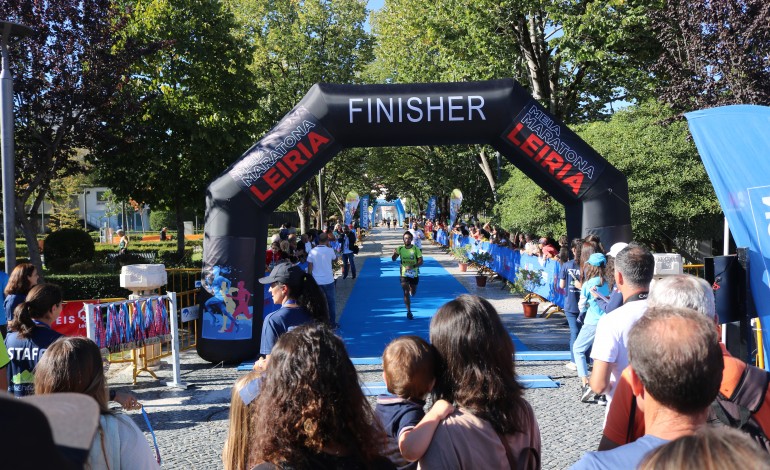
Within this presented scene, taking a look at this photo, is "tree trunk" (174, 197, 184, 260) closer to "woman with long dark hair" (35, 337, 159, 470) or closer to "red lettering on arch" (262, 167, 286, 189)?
"red lettering on arch" (262, 167, 286, 189)

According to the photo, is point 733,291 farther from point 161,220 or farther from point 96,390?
point 161,220

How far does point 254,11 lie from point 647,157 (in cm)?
2018

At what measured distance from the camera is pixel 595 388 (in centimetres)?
368

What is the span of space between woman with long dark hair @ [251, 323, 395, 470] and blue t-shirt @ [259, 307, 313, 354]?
2.35m

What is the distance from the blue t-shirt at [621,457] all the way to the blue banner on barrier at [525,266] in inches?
404

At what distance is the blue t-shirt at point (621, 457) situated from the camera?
184 cm

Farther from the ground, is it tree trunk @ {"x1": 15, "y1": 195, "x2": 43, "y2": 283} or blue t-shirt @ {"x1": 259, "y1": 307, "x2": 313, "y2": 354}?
tree trunk @ {"x1": 15, "y1": 195, "x2": 43, "y2": 283}

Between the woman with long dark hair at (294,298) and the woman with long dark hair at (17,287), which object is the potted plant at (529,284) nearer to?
the woman with long dark hair at (294,298)

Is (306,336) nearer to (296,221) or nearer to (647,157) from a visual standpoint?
(647,157)

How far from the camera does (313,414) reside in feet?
6.65

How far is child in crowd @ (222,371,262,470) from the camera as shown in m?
2.37

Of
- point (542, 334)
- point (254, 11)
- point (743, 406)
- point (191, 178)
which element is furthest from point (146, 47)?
point (254, 11)

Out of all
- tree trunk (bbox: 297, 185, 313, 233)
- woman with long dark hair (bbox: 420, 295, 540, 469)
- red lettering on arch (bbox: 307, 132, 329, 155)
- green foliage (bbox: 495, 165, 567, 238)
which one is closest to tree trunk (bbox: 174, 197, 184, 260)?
green foliage (bbox: 495, 165, 567, 238)

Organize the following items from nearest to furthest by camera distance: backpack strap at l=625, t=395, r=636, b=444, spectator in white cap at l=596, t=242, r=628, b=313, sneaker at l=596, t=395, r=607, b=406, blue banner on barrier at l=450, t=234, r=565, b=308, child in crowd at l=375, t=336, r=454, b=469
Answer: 1. backpack strap at l=625, t=395, r=636, b=444
2. child in crowd at l=375, t=336, r=454, b=469
3. spectator in white cap at l=596, t=242, r=628, b=313
4. sneaker at l=596, t=395, r=607, b=406
5. blue banner on barrier at l=450, t=234, r=565, b=308
